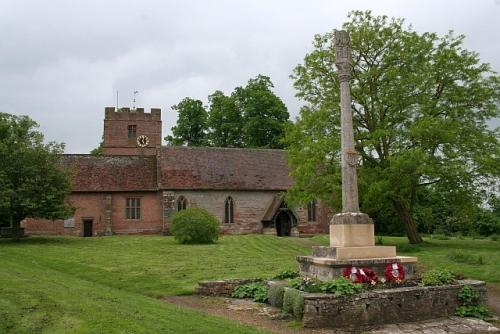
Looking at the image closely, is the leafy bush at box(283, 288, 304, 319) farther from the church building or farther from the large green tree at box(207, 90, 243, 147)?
the large green tree at box(207, 90, 243, 147)

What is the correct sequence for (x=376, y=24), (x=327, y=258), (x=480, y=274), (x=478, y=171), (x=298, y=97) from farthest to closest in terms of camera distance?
(x=298, y=97) < (x=376, y=24) < (x=478, y=171) < (x=480, y=274) < (x=327, y=258)

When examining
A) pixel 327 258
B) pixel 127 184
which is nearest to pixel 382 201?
pixel 327 258

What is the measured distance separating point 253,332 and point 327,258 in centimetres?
383

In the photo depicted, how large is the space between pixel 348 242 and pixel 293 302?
7.70 ft

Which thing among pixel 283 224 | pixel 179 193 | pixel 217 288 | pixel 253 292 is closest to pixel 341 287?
pixel 253 292

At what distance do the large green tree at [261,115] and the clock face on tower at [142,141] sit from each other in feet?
36.5

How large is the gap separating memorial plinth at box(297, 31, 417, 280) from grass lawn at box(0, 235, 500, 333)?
3265 mm

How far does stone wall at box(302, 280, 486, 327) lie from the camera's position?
10844 mm

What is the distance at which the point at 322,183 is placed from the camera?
28.0 meters

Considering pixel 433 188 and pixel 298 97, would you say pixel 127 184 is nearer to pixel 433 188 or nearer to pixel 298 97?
pixel 298 97

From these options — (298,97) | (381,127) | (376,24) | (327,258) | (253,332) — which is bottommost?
(253,332)

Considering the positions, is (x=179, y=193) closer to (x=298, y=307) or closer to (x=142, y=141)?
(x=142, y=141)

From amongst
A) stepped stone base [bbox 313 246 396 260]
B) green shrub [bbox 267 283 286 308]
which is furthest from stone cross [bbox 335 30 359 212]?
green shrub [bbox 267 283 286 308]

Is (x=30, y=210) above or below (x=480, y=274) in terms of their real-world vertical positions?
above
